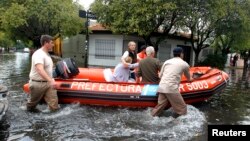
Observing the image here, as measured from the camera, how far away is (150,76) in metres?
8.69

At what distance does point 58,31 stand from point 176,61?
69.4 ft

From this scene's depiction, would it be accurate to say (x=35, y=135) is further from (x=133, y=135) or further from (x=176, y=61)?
(x=176, y=61)

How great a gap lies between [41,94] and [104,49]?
56.0ft

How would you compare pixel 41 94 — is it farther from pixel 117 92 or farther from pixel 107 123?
pixel 117 92

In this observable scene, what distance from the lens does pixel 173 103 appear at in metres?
7.36

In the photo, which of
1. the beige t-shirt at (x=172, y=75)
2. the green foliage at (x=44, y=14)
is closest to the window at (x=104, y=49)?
the green foliage at (x=44, y=14)

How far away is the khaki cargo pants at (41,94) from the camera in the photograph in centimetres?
730

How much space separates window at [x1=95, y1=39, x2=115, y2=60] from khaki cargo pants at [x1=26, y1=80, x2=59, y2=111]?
53.8 feet

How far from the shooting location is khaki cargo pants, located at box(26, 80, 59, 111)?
7297 millimetres

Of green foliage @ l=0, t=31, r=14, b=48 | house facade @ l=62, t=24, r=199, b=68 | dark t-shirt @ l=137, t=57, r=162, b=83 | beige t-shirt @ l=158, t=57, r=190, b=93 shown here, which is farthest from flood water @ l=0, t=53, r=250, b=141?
green foliage @ l=0, t=31, r=14, b=48

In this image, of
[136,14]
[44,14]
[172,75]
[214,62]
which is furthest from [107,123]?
[214,62]

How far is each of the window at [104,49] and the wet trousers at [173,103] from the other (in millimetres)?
16448

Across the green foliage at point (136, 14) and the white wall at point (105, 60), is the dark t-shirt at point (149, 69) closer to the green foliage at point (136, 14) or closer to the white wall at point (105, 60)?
the green foliage at point (136, 14)

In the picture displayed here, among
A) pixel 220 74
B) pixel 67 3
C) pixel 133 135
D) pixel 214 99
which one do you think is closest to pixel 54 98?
pixel 133 135
